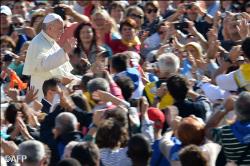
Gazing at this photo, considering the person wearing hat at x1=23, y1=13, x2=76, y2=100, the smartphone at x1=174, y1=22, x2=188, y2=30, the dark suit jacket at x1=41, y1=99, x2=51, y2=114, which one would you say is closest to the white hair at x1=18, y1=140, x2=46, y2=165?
the dark suit jacket at x1=41, y1=99, x2=51, y2=114

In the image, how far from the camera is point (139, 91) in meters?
10.7

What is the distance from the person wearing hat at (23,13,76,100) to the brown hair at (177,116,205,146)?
334 centimetres

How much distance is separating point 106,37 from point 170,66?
9.23 ft

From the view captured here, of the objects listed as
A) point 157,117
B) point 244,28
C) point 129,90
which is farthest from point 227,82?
point 244,28

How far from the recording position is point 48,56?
11.5 m

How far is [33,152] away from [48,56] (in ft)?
11.9

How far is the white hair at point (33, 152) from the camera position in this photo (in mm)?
7910

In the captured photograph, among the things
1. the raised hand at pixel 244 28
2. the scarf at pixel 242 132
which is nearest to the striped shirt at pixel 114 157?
the scarf at pixel 242 132

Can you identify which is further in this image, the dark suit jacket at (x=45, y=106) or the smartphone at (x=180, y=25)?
the smartphone at (x=180, y=25)

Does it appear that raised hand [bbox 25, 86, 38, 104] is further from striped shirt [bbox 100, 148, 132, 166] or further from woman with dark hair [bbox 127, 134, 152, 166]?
woman with dark hair [bbox 127, 134, 152, 166]

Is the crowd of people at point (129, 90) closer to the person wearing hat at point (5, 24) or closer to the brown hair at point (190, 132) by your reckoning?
the brown hair at point (190, 132)

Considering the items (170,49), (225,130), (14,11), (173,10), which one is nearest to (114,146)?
(225,130)

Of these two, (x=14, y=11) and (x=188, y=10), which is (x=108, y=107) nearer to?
(x=188, y=10)

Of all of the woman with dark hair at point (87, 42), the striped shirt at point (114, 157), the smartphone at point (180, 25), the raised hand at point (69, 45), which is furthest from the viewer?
the smartphone at point (180, 25)
